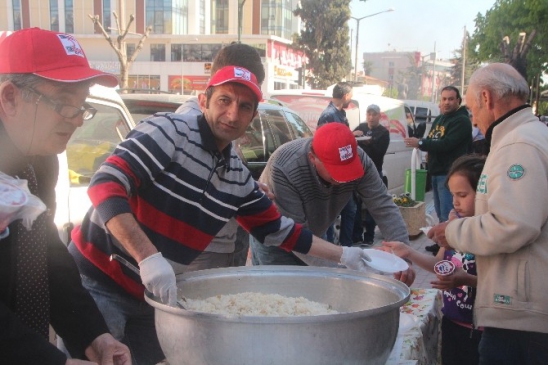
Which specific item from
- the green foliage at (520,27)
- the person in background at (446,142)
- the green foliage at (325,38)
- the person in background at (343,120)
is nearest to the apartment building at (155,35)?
the green foliage at (325,38)

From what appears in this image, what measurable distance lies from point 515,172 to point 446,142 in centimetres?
532

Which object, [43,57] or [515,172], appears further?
[515,172]

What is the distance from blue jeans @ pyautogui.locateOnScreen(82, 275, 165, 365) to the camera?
2.40m

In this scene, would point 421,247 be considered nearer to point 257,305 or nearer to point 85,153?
point 85,153

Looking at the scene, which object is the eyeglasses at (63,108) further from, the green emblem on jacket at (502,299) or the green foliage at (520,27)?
the green foliage at (520,27)

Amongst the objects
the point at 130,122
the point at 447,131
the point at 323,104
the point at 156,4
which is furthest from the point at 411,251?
the point at 156,4

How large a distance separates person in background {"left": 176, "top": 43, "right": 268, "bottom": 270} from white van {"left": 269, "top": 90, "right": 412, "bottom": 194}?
703cm

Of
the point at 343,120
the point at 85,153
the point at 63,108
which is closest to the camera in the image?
the point at 63,108

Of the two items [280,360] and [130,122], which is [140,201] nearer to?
[280,360]

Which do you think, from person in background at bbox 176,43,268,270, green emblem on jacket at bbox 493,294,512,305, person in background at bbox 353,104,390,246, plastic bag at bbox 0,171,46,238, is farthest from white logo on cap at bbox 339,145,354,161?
person in background at bbox 353,104,390,246

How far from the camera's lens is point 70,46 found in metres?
1.74

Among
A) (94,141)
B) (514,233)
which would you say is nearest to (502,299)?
(514,233)

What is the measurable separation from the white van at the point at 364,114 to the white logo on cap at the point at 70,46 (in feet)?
28.8

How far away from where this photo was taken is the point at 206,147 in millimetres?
2381
